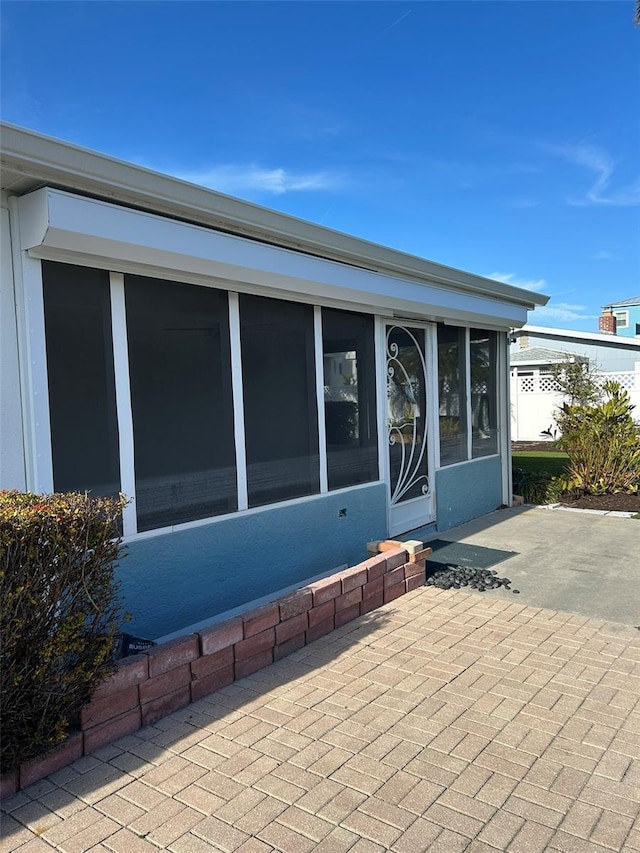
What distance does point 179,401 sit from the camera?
4.34 meters

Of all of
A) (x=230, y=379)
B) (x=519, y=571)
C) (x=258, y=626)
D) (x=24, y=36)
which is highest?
(x=24, y=36)

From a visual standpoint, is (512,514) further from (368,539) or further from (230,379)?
(230,379)

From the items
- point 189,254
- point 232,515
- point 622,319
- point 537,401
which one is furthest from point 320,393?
point 622,319

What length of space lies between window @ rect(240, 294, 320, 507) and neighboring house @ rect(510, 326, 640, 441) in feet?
42.0

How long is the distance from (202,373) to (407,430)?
306 centimetres

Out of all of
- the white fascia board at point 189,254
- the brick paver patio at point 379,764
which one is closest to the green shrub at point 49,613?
the brick paver patio at point 379,764

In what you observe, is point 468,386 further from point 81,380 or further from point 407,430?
point 81,380

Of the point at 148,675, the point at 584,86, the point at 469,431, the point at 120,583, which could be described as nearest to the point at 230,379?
the point at 120,583

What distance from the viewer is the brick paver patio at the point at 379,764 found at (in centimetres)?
231

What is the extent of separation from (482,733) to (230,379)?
293 centimetres

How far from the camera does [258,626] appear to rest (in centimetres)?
368

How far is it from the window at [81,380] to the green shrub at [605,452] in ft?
25.0

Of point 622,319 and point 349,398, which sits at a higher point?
Answer: point 622,319

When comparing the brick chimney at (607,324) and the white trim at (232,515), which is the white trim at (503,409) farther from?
the brick chimney at (607,324)
